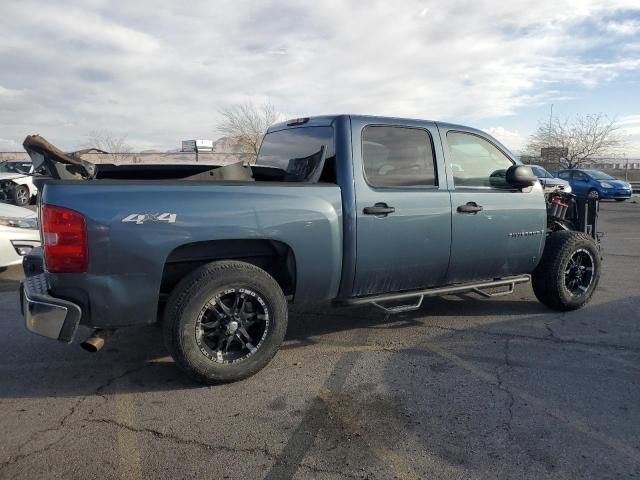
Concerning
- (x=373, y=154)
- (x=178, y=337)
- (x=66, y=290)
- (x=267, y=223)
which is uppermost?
(x=373, y=154)

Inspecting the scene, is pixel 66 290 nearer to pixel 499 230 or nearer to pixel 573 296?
pixel 499 230

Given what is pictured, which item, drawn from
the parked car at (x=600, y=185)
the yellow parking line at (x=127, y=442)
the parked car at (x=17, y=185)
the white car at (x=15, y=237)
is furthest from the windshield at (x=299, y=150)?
the parked car at (x=600, y=185)

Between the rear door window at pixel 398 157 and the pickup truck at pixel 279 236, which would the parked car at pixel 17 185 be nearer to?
the pickup truck at pixel 279 236

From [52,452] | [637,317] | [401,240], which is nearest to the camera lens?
[52,452]

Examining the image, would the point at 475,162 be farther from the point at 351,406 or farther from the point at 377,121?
the point at 351,406

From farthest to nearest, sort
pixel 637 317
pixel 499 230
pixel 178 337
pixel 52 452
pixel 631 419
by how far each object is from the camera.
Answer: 1. pixel 637 317
2. pixel 499 230
3. pixel 178 337
4. pixel 631 419
5. pixel 52 452

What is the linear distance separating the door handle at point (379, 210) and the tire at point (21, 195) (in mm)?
14697

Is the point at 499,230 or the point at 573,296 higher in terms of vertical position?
the point at 499,230

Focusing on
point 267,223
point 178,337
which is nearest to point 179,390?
point 178,337

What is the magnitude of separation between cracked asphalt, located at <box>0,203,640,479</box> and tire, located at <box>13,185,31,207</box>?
12.1 m

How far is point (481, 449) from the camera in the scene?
2.78 metres

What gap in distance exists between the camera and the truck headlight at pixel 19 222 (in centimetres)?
656

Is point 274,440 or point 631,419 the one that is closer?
point 274,440

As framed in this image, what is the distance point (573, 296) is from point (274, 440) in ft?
12.5
